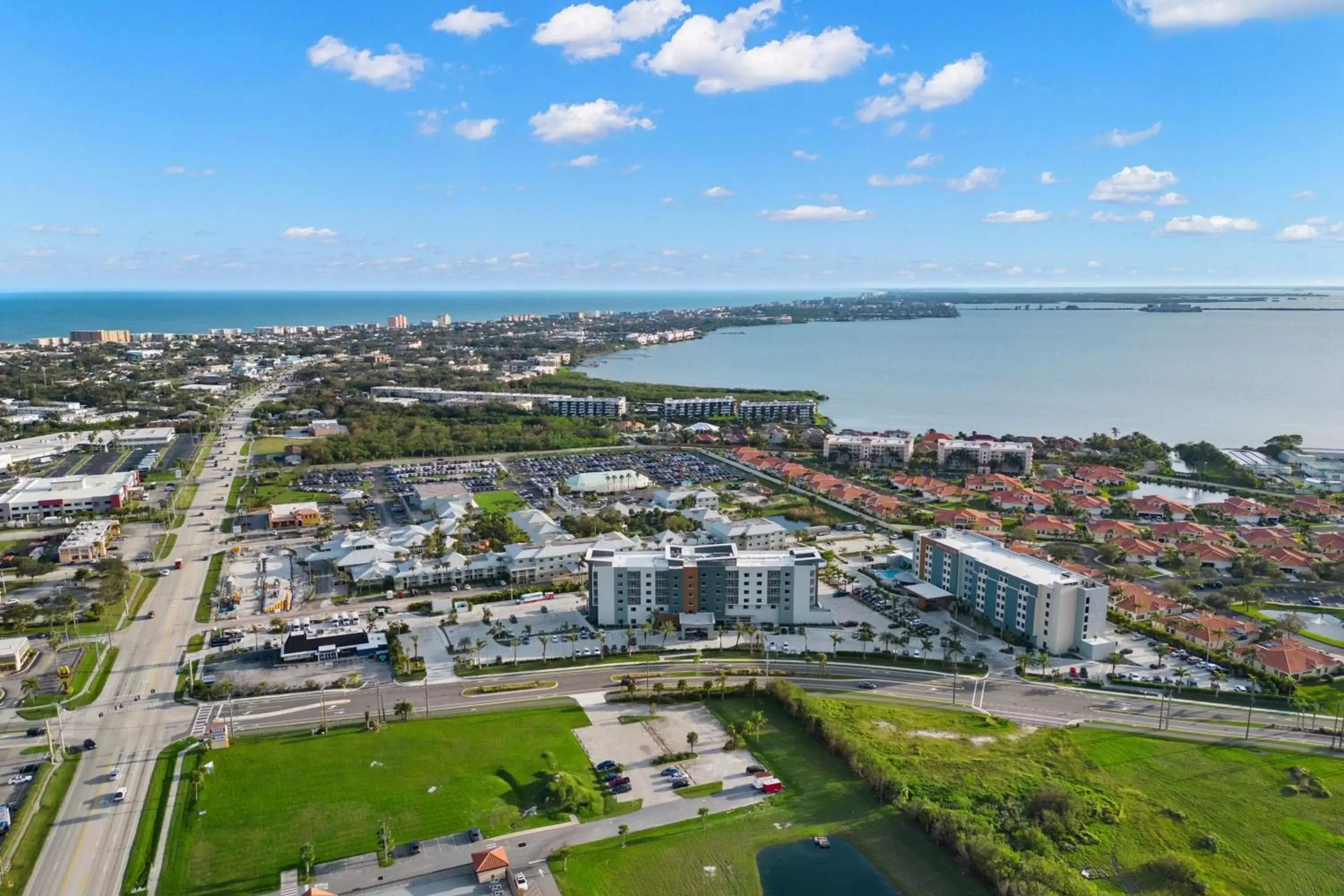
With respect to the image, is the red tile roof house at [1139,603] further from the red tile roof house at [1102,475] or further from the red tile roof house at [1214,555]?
the red tile roof house at [1102,475]

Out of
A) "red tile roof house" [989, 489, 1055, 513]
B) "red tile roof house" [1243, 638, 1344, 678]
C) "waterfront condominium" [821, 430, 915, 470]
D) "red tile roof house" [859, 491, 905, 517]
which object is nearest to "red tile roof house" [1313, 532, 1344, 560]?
"red tile roof house" [989, 489, 1055, 513]

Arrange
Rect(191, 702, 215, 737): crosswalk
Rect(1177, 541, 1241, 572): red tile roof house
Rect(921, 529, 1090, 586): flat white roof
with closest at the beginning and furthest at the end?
Rect(191, 702, 215, 737): crosswalk
Rect(921, 529, 1090, 586): flat white roof
Rect(1177, 541, 1241, 572): red tile roof house

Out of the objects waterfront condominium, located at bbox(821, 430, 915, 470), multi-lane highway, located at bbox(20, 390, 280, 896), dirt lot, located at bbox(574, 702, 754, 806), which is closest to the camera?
multi-lane highway, located at bbox(20, 390, 280, 896)

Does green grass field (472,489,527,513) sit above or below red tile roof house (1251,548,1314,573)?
below

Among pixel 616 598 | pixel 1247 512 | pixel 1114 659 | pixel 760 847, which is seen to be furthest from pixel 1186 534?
pixel 760 847

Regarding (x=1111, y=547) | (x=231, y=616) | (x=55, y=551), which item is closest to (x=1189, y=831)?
(x=1111, y=547)

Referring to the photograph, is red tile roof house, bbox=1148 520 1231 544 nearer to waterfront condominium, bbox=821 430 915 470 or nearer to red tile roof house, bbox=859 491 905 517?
red tile roof house, bbox=859 491 905 517
